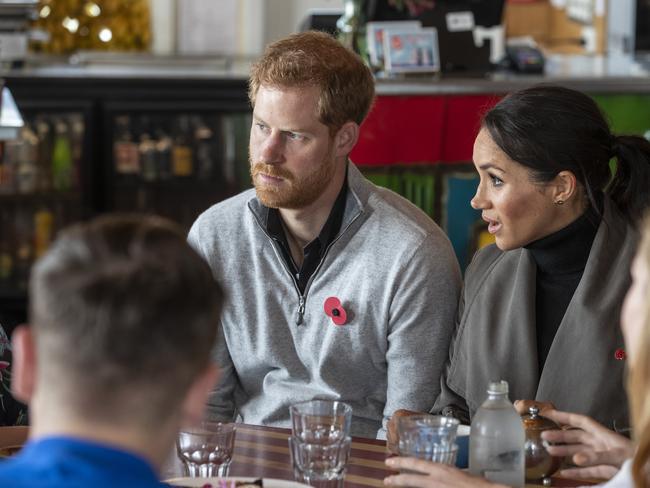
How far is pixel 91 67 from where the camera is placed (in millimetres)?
5199

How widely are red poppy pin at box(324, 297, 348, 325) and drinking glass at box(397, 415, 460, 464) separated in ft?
2.35

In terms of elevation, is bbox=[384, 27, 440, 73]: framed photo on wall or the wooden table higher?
bbox=[384, 27, 440, 73]: framed photo on wall

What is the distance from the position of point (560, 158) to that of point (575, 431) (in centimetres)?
67

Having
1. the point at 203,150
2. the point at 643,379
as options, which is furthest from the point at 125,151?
the point at 643,379

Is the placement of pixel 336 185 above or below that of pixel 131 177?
above

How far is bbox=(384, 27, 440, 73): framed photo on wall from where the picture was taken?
471 centimetres

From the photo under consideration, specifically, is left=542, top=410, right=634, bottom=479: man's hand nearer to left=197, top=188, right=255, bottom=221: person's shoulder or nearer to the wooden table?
the wooden table

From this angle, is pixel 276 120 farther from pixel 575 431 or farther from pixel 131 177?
pixel 131 177

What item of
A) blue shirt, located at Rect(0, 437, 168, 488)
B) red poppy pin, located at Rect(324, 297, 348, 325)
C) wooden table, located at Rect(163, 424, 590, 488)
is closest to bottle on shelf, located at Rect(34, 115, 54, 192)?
red poppy pin, located at Rect(324, 297, 348, 325)

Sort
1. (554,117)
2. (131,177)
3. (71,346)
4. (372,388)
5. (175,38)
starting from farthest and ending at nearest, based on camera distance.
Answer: (175,38) < (131,177) < (372,388) < (554,117) < (71,346)

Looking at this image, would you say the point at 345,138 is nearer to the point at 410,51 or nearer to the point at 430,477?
the point at 430,477

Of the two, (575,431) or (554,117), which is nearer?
(575,431)

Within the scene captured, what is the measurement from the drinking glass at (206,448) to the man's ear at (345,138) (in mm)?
1006

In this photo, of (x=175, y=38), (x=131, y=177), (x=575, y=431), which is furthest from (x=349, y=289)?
(x=175, y=38)
